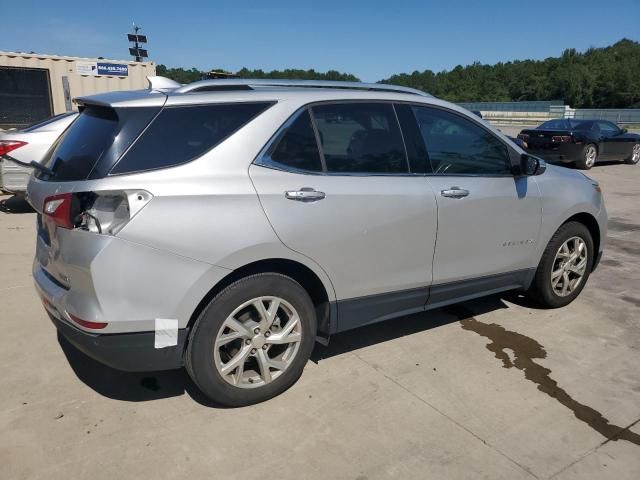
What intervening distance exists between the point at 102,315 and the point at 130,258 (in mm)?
310

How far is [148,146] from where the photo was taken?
8.39 feet

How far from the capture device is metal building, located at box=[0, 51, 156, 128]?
16722 millimetres

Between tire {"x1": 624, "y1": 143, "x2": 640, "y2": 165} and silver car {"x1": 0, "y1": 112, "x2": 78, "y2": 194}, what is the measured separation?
16390 millimetres

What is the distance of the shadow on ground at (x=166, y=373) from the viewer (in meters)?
3.08

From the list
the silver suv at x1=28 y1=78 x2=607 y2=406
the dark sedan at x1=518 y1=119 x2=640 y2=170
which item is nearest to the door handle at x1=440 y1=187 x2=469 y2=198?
the silver suv at x1=28 y1=78 x2=607 y2=406

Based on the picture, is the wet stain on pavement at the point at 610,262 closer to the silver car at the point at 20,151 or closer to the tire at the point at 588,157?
the silver car at the point at 20,151

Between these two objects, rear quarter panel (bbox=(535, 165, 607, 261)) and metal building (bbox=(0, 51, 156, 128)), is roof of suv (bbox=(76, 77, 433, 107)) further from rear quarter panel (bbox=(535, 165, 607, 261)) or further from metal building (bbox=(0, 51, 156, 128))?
metal building (bbox=(0, 51, 156, 128))

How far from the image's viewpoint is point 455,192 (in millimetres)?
3514

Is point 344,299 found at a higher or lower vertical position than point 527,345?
higher

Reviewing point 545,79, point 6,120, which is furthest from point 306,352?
point 545,79

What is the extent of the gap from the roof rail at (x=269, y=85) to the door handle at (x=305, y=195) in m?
0.71

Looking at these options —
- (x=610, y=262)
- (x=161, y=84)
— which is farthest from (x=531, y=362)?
(x=610, y=262)

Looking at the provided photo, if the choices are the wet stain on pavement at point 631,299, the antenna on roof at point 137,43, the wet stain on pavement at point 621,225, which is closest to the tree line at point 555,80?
the antenna on roof at point 137,43

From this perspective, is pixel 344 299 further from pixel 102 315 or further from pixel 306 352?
pixel 102 315
